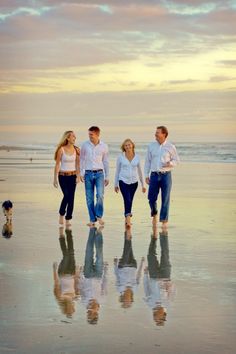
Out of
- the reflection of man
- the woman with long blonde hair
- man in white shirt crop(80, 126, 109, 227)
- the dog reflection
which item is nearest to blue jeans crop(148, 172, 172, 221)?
man in white shirt crop(80, 126, 109, 227)

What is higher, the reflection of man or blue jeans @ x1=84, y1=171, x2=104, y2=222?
blue jeans @ x1=84, y1=171, x2=104, y2=222

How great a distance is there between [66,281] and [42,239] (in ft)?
11.5

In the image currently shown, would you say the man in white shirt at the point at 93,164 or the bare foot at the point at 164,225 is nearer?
the bare foot at the point at 164,225

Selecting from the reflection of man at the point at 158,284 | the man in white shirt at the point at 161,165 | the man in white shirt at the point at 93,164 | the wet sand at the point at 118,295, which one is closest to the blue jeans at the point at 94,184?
the man in white shirt at the point at 93,164

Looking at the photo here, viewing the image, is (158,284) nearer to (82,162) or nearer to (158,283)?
(158,283)

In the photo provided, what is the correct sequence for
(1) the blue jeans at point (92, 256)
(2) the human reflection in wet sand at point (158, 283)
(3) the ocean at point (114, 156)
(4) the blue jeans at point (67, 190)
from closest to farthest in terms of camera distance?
(2) the human reflection in wet sand at point (158, 283)
(1) the blue jeans at point (92, 256)
(4) the blue jeans at point (67, 190)
(3) the ocean at point (114, 156)

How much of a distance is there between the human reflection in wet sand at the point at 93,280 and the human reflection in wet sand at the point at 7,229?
1.35 metres

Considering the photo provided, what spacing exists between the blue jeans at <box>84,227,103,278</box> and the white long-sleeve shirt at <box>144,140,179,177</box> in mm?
1676

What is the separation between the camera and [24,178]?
90.2 ft

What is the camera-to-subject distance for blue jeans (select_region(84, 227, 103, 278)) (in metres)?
8.91

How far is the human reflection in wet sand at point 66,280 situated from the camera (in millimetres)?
7008

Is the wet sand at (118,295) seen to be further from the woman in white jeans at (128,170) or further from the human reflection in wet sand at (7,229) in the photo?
the woman in white jeans at (128,170)

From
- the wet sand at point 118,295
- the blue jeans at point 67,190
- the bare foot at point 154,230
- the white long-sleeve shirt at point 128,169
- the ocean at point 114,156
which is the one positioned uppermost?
the ocean at point 114,156

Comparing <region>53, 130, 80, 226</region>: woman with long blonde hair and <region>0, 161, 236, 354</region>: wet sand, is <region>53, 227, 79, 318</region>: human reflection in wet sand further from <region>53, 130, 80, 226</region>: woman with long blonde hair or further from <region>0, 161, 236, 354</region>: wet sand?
<region>53, 130, 80, 226</region>: woman with long blonde hair
